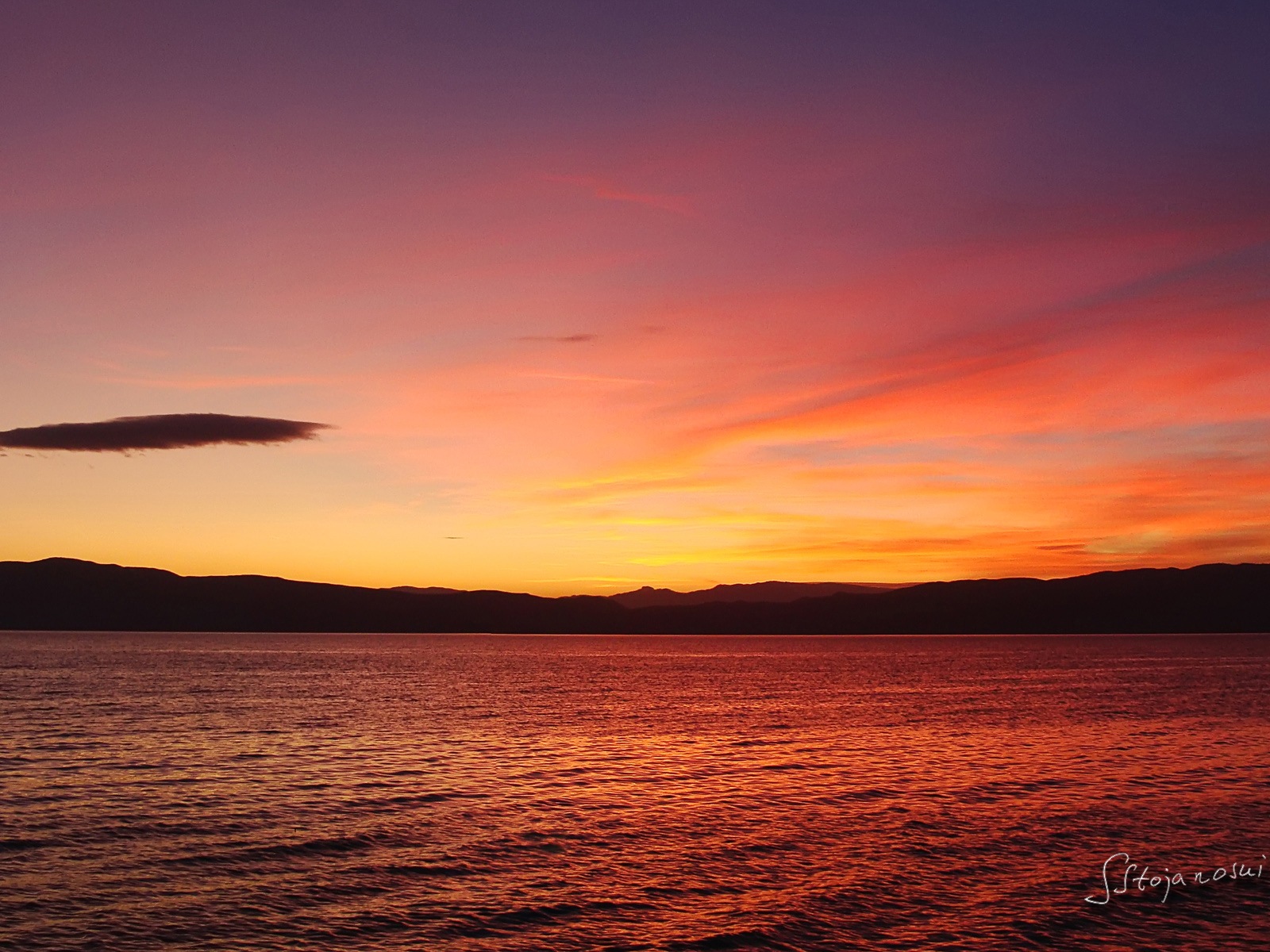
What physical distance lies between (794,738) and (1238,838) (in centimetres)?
4042

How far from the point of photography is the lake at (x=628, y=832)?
1101 inches

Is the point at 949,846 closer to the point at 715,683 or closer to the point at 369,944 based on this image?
the point at 369,944

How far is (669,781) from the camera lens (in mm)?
54219

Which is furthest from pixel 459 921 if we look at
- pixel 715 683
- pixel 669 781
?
pixel 715 683
